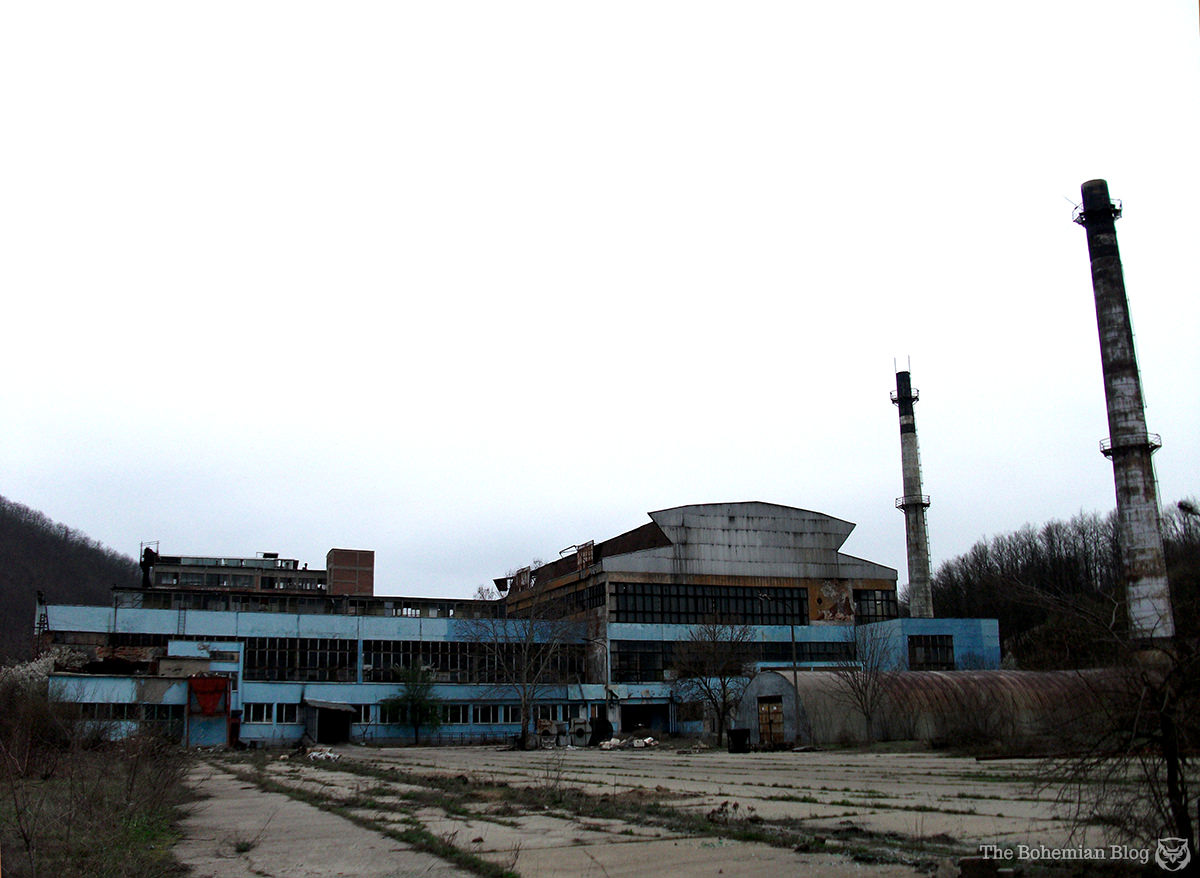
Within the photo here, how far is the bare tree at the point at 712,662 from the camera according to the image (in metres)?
60.2

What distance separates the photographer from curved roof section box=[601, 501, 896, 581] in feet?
241

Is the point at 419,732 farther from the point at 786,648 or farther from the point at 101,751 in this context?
the point at 101,751

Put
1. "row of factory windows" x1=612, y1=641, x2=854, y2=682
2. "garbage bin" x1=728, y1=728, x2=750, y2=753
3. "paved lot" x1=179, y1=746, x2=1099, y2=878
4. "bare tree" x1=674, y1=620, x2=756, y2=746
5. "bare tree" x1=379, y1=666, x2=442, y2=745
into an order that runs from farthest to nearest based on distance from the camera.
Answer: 1. "row of factory windows" x1=612, y1=641, x2=854, y2=682
2. "bare tree" x1=379, y1=666, x2=442, y2=745
3. "bare tree" x1=674, y1=620, x2=756, y2=746
4. "garbage bin" x1=728, y1=728, x2=750, y2=753
5. "paved lot" x1=179, y1=746, x2=1099, y2=878

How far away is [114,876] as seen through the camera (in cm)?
893

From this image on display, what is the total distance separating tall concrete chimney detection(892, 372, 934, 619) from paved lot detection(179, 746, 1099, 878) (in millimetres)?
52767

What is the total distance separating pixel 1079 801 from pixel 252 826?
12910 mm

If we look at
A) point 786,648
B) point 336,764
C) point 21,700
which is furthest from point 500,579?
point 21,700

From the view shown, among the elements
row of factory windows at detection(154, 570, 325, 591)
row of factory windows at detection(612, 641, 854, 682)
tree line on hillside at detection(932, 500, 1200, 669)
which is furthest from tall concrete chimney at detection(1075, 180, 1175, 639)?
row of factory windows at detection(154, 570, 325, 591)

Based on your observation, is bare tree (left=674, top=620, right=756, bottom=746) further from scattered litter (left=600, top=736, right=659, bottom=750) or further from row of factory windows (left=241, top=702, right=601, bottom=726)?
row of factory windows (left=241, top=702, right=601, bottom=726)

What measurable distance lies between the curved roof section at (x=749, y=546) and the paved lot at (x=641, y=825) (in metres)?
48.5

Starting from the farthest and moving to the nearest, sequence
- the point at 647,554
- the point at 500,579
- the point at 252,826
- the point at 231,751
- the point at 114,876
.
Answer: the point at 500,579 < the point at 647,554 < the point at 231,751 < the point at 252,826 < the point at 114,876

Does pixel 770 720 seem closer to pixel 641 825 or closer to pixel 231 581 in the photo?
pixel 641 825

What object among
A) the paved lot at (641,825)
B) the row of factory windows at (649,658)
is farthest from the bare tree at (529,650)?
the paved lot at (641,825)

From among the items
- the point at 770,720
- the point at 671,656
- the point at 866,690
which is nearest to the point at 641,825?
the point at 866,690
